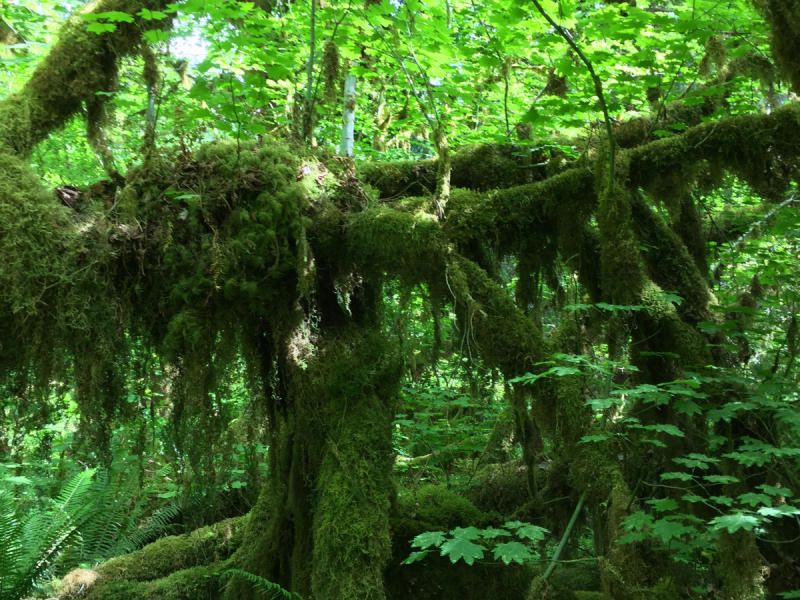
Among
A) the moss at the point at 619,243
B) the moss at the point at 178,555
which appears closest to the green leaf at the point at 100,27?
the moss at the point at 619,243

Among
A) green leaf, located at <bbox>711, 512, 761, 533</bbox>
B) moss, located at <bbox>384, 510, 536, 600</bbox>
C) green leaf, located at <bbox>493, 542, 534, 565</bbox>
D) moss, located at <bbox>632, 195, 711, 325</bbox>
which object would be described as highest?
moss, located at <bbox>632, 195, 711, 325</bbox>

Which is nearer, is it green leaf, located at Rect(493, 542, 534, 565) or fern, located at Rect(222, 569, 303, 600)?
green leaf, located at Rect(493, 542, 534, 565)

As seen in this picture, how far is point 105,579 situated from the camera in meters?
4.31

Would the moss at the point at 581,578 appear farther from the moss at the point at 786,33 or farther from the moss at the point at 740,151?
the moss at the point at 786,33

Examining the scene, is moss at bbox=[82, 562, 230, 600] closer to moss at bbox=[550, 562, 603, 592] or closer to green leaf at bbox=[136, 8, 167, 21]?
moss at bbox=[550, 562, 603, 592]

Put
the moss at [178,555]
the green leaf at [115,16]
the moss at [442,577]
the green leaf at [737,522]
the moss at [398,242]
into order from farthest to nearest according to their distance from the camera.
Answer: the moss at [178,555] → the moss at [442,577] → the green leaf at [115,16] → the moss at [398,242] → the green leaf at [737,522]

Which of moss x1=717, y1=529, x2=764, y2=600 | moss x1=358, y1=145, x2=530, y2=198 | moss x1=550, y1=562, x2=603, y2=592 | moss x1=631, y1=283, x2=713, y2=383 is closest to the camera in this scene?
moss x1=717, y1=529, x2=764, y2=600

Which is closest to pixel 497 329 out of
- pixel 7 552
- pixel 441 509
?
pixel 441 509

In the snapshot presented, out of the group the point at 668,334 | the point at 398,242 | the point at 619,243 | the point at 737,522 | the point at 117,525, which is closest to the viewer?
the point at 737,522

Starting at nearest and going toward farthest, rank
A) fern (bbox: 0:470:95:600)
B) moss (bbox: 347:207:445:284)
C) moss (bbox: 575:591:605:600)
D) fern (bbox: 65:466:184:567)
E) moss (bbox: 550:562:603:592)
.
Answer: moss (bbox: 347:207:445:284), moss (bbox: 575:591:605:600), fern (bbox: 0:470:95:600), moss (bbox: 550:562:603:592), fern (bbox: 65:466:184:567)

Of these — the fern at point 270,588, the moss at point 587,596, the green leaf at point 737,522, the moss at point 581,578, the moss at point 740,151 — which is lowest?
the moss at point 581,578

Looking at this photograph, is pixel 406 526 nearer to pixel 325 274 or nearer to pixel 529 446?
pixel 529 446

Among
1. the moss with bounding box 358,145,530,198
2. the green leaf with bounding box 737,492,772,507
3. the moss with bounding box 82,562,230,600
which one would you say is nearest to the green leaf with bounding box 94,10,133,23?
the moss with bounding box 358,145,530,198

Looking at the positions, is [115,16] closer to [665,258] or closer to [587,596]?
[665,258]
